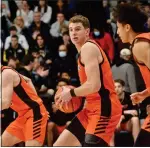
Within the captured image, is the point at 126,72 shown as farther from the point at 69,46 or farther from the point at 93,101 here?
the point at 93,101

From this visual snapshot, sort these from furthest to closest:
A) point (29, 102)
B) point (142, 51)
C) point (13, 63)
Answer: point (13, 63)
point (29, 102)
point (142, 51)

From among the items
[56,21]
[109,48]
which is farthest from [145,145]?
[56,21]

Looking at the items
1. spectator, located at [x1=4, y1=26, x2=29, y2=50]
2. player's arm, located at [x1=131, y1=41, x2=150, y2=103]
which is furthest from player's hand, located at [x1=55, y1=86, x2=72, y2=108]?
spectator, located at [x1=4, y1=26, x2=29, y2=50]

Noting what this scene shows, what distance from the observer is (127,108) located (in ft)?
28.2

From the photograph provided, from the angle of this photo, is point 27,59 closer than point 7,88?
No

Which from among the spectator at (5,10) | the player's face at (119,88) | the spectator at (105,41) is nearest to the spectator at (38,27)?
the spectator at (5,10)

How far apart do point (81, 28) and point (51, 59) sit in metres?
5.23

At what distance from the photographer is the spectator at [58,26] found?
1251 centimetres

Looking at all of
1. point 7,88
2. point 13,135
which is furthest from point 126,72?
point 7,88

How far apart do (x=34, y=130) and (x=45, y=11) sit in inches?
288

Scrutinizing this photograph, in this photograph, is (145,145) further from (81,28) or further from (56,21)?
(56,21)

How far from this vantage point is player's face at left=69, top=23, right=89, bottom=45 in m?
6.11

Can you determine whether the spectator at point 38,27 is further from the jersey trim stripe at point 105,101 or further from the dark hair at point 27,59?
the jersey trim stripe at point 105,101

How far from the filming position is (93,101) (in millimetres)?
5848
